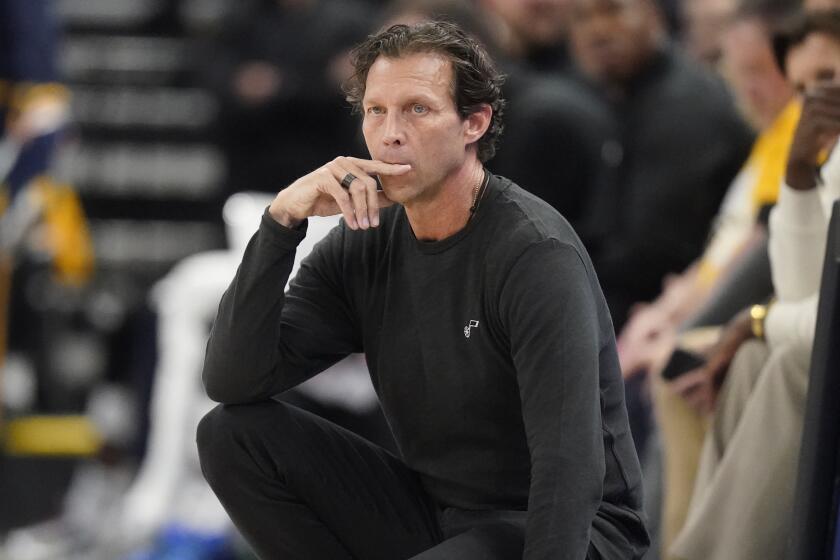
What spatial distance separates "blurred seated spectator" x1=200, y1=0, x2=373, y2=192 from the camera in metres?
5.93

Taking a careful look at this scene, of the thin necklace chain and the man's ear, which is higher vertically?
the man's ear

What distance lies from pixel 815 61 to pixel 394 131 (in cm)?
97

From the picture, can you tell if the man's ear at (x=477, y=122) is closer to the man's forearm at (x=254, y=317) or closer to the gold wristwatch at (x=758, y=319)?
the man's forearm at (x=254, y=317)

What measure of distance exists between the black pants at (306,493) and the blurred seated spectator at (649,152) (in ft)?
5.80

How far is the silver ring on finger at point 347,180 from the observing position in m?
2.34

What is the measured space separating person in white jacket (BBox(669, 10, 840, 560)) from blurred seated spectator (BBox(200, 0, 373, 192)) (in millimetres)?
3087

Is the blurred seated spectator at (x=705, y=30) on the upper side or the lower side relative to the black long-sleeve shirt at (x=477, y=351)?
upper

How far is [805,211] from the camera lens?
272cm

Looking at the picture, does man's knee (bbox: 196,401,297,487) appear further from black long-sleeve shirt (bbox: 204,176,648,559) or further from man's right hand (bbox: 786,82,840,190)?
man's right hand (bbox: 786,82,840,190)

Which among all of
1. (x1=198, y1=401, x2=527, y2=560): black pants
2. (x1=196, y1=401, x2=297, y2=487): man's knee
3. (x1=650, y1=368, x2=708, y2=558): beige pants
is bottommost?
(x1=650, y1=368, x2=708, y2=558): beige pants

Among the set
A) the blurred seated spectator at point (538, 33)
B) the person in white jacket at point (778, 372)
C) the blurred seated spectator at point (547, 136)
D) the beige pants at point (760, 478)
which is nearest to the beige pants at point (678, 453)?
the person in white jacket at point (778, 372)

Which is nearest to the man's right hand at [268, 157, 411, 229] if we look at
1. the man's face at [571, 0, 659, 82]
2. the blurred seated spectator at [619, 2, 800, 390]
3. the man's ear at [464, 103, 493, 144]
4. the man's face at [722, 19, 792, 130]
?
the man's ear at [464, 103, 493, 144]

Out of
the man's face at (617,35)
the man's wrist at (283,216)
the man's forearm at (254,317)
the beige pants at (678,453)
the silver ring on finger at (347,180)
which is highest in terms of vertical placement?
the man's face at (617,35)

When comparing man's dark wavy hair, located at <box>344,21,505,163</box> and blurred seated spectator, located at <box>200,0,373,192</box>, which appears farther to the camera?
blurred seated spectator, located at <box>200,0,373,192</box>
